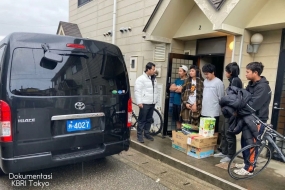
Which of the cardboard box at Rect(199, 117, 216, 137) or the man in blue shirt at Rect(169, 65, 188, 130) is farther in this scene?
the man in blue shirt at Rect(169, 65, 188, 130)

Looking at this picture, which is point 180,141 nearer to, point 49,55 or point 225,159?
point 225,159

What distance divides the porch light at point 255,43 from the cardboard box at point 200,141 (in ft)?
5.89

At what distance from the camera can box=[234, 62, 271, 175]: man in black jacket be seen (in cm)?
307

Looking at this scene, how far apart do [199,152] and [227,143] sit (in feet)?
1.76

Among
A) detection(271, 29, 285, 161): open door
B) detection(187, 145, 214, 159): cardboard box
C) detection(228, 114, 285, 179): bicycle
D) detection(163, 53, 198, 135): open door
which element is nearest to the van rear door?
detection(187, 145, 214, 159): cardboard box

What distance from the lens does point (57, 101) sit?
8.77 feet

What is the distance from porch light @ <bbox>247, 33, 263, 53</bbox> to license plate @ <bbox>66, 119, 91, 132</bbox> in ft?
10.6

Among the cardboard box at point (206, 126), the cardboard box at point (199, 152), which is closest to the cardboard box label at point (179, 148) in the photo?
the cardboard box at point (199, 152)

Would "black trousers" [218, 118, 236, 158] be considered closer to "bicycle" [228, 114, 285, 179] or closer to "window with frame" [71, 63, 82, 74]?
"bicycle" [228, 114, 285, 179]

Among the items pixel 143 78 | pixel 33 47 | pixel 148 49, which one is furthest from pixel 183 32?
pixel 33 47

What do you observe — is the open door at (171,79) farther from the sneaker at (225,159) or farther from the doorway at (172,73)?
the sneaker at (225,159)

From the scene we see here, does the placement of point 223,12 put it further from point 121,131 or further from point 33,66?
point 33,66

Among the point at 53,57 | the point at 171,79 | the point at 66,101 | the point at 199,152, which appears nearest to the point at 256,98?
the point at 199,152

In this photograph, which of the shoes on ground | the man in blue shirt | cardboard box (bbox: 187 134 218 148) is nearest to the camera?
the shoes on ground
